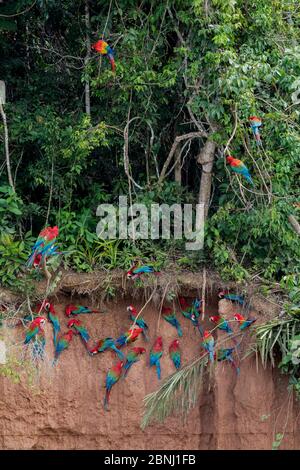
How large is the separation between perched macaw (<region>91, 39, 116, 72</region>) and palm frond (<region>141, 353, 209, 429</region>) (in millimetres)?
2739

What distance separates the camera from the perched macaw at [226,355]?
795cm

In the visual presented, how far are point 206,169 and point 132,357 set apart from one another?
189 centimetres

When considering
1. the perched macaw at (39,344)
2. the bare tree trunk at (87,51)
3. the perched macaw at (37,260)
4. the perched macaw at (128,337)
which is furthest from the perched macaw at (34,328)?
the bare tree trunk at (87,51)

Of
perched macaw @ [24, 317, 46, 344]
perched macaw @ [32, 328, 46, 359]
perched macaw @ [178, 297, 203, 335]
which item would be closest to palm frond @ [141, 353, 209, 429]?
perched macaw @ [178, 297, 203, 335]

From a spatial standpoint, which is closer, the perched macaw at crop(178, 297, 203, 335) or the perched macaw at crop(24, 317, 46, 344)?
the perched macaw at crop(24, 317, 46, 344)

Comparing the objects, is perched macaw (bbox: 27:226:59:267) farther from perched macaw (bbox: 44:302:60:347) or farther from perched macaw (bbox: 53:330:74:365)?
perched macaw (bbox: 53:330:74:365)

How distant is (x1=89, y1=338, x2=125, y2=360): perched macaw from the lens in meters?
8.12

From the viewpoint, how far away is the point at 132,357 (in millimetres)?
8086

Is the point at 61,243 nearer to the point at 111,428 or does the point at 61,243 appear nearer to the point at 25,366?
the point at 25,366

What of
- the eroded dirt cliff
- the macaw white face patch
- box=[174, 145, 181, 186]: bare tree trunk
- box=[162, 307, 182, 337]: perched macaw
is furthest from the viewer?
box=[174, 145, 181, 186]: bare tree trunk

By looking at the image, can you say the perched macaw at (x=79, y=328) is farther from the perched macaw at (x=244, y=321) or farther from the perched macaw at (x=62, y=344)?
the perched macaw at (x=244, y=321)

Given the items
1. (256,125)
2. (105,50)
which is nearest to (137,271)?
(256,125)

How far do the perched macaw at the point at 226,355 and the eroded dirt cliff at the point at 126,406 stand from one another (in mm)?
90

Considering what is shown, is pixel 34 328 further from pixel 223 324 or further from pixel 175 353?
pixel 223 324
